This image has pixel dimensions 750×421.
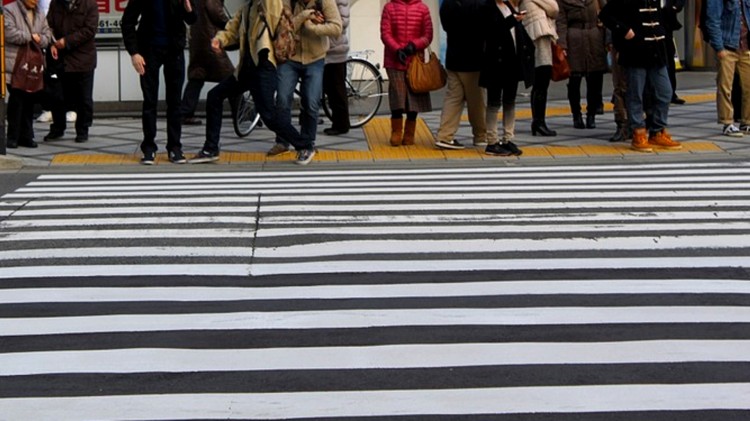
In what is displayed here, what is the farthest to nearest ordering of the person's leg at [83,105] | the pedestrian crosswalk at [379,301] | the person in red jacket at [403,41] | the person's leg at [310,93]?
1. the person's leg at [83,105]
2. the person in red jacket at [403,41]
3. the person's leg at [310,93]
4. the pedestrian crosswalk at [379,301]

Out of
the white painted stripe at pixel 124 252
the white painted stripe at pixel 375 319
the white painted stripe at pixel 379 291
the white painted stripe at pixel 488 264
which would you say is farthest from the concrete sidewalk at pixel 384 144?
the white painted stripe at pixel 375 319

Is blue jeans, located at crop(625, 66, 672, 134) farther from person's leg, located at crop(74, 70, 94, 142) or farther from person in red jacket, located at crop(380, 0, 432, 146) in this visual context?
person's leg, located at crop(74, 70, 94, 142)

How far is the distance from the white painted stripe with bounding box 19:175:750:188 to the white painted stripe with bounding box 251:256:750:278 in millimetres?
3003

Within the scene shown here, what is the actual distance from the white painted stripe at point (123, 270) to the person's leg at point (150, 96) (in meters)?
4.52

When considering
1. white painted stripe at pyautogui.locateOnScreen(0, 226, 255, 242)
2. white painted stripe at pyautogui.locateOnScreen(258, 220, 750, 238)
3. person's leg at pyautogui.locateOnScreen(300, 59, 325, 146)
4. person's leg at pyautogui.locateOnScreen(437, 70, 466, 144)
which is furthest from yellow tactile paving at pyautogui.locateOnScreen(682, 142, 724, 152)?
white painted stripe at pyautogui.locateOnScreen(0, 226, 255, 242)

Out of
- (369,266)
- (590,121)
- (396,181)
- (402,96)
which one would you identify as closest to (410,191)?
(396,181)

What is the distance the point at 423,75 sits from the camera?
13.9 m

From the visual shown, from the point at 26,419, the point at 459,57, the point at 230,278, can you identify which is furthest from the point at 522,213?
the point at 26,419

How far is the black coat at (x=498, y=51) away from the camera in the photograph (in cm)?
1312

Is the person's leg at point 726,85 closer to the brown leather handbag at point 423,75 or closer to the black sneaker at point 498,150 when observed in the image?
the black sneaker at point 498,150

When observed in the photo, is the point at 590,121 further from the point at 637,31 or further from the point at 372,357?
the point at 372,357

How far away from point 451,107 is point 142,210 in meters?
4.37

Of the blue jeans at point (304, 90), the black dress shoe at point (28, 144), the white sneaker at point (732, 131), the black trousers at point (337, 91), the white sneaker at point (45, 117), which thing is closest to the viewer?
the blue jeans at point (304, 90)

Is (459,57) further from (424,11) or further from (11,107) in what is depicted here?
(11,107)
